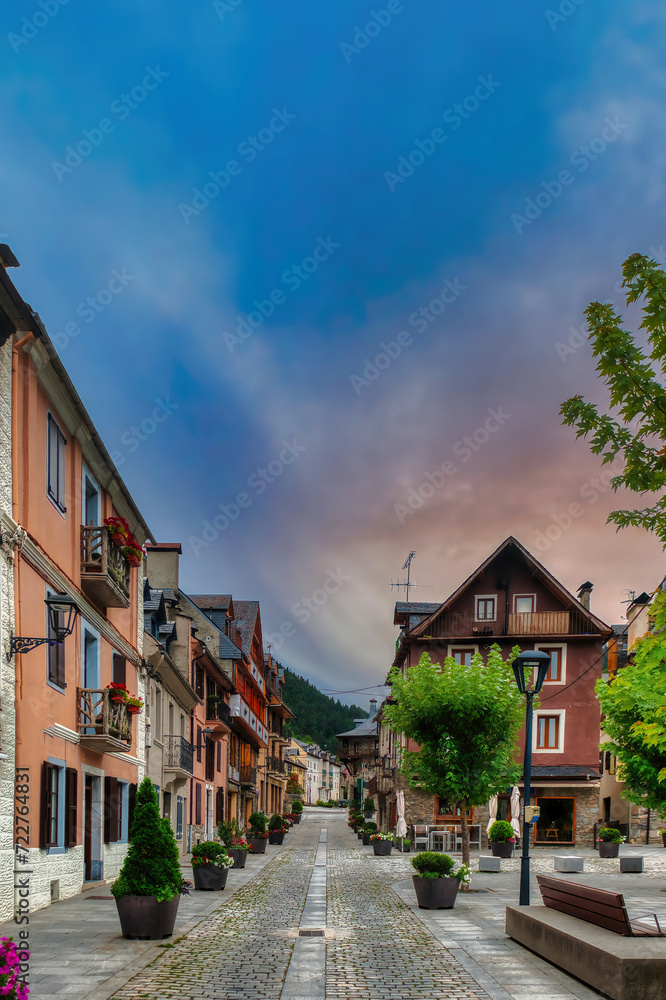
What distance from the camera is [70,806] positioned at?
1594 centimetres

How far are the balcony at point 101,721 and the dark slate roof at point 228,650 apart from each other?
80.8 ft

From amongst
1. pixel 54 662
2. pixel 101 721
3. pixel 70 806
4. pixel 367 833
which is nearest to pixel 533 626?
pixel 367 833

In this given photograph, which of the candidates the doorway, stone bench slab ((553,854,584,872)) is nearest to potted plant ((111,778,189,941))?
the doorway

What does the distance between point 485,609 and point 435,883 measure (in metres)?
24.4

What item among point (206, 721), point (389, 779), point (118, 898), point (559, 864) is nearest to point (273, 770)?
point (389, 779)

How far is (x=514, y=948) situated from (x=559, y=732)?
90.5 feet

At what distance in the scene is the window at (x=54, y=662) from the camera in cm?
1472

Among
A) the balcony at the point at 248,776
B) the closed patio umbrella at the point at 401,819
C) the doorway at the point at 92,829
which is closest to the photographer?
the doorway at the point at 92,829

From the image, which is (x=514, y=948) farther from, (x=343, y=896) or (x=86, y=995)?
(x=343, y=896)

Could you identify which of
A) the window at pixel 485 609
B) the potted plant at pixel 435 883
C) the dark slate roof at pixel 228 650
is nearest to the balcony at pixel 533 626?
the window at pixel 485 609

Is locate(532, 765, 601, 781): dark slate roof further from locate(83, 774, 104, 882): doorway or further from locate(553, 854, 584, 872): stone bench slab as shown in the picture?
locate(83, 774, 104, 882): doorway

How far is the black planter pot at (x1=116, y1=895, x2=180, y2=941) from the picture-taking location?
1084 cm

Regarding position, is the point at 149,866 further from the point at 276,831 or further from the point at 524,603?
the point at 276,831

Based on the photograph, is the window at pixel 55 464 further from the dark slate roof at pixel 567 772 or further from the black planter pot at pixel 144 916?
the dark slate roof at pixel 567 772
